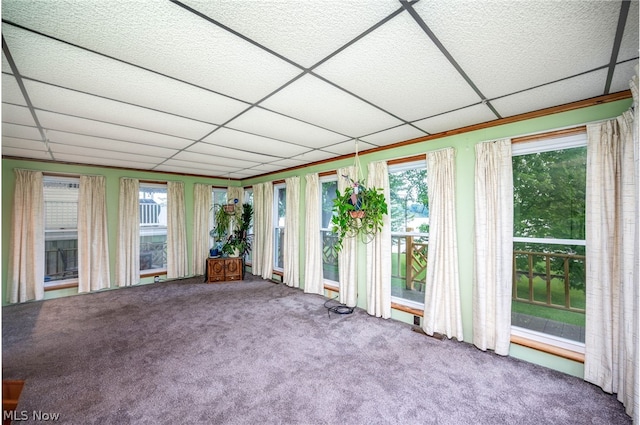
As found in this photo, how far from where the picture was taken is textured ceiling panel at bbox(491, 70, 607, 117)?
2.16 metres

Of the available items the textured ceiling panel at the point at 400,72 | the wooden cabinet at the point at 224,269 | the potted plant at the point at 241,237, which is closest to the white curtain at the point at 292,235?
the wooden cabinet at the point at 224,269

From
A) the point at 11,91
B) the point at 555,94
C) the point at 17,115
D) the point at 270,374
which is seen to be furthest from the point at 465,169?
the point at 17,115

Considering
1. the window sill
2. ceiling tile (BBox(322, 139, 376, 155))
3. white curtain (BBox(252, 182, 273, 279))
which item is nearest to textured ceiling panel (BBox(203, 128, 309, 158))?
ceiling tile (BBox(322, 139, 376, 155))

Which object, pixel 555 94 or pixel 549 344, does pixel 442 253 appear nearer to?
pixel 549 344

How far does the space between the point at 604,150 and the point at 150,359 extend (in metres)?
4.60

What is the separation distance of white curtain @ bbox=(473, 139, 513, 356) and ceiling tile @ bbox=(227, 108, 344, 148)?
5.47 feet

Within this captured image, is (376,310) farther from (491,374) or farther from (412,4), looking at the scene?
(412,4)

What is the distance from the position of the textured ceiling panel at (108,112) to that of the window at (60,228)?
265 cm

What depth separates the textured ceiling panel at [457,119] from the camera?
2.71 meters

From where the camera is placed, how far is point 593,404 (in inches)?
89.7

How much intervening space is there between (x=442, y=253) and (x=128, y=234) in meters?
5.45

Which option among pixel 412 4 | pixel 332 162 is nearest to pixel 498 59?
pixel 412 4

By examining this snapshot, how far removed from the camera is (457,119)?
295cm

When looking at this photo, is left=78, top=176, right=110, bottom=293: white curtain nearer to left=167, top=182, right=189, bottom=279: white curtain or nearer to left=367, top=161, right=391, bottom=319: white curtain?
left=167, top=182, right=189, bottom=279: white curtain
